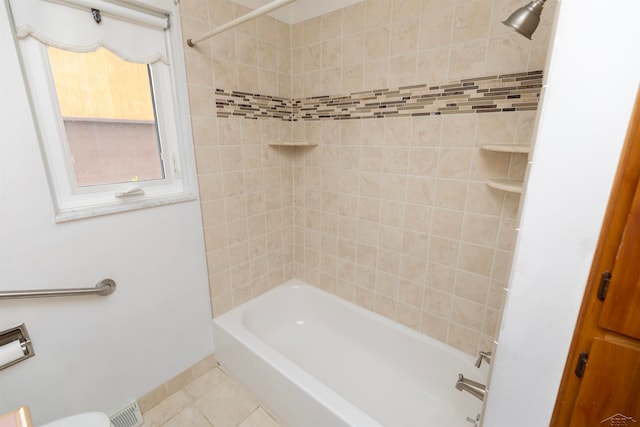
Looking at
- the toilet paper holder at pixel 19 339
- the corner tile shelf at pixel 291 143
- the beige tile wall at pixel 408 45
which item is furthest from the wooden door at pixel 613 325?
the toilet paper holder at pixel 19 339

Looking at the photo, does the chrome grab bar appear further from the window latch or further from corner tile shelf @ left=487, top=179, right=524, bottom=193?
corner tile shelf @ left=487, top=179, right=524, bottom=193

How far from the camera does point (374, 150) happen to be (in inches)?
64.1

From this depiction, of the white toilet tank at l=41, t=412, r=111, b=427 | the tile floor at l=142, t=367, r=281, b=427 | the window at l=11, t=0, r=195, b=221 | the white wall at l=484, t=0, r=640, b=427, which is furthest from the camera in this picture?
the tile floor at l=142, t=367, r=281, b=427

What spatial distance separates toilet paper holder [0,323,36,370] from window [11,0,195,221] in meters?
0.46

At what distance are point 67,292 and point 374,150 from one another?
1.62m

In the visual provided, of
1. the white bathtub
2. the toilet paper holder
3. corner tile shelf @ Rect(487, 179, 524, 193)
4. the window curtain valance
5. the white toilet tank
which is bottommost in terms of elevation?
the white bathtub

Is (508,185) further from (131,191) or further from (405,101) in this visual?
(131,191)

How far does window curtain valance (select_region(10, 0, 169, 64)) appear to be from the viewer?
100 centimetres

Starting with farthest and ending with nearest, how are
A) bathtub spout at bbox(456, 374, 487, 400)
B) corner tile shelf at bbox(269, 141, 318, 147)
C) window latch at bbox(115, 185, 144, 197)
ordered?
corner tile shelf at bbox(269, 141, 318, 147), window latch at bbox(115, 185, 144, 197), bathtub spout at bbox(456, 374, 487, 400)

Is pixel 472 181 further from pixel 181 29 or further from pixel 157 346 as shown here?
pixel 157 346

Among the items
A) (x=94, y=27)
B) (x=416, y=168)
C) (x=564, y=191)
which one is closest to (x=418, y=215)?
(x=416, y=168)

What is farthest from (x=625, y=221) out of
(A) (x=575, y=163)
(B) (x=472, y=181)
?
(B) (x=472, y=181)

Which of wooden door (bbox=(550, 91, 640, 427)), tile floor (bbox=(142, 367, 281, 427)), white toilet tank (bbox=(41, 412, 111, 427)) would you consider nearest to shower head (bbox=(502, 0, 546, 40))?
wooden door (bbox=(550, 91, 640, 427))

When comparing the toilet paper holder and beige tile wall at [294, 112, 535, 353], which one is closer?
the toilet paper holder
